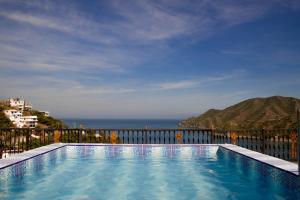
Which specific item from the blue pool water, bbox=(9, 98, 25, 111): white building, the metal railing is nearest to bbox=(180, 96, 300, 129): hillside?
bbox=(9, 98, 25, 111): white building

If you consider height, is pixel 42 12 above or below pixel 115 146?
above

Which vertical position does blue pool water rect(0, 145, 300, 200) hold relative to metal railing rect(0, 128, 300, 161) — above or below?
below

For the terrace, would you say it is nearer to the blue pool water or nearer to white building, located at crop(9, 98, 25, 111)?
the blue pool water

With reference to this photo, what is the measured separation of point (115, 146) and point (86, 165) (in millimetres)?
2584

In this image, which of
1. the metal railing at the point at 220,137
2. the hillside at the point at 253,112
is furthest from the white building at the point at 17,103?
the metal railing at the point at 220,137

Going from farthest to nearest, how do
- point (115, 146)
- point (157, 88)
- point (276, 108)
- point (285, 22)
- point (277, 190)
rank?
point (276, 108)
point (157, 88)
point (285, 22)
point (115, 146)
point (277, 190)

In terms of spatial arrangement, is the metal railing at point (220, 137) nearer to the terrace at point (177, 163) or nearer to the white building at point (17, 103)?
the terrace at point (177, 163)

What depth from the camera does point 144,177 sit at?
8.79 m

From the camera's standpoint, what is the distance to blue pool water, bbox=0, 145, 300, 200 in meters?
6.86

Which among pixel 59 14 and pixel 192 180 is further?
pixel 59 14

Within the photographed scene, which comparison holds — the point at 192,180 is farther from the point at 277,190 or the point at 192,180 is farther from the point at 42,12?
the point at 42,12

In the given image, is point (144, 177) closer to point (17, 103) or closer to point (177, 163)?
point (177, 163)

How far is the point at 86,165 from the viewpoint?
419 inches

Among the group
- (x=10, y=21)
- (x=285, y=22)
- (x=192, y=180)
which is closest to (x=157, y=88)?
(x=285, y=22)
